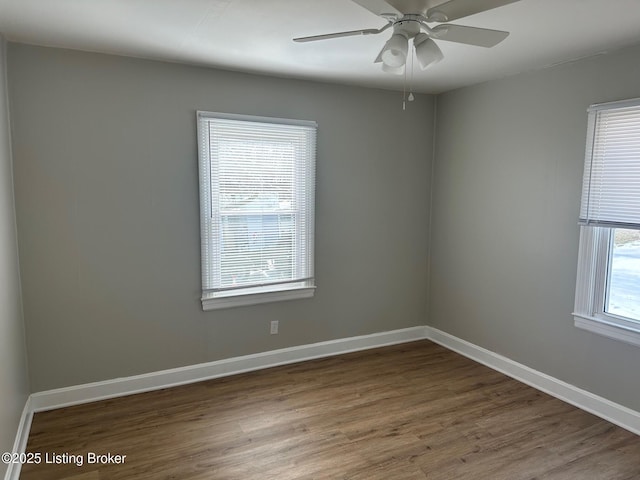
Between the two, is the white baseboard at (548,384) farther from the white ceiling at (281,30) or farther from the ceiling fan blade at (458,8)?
the ceiling fan blade at (458,8)

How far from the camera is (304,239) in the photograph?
12.2ft

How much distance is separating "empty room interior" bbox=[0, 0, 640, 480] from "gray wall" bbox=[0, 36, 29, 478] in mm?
32

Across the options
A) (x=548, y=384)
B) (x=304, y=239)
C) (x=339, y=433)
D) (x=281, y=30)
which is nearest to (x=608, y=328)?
(x=548, y=384)

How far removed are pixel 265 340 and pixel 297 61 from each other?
7.38 ft

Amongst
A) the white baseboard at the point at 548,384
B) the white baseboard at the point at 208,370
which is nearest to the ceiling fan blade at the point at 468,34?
the white baseboard at the point at 548,384

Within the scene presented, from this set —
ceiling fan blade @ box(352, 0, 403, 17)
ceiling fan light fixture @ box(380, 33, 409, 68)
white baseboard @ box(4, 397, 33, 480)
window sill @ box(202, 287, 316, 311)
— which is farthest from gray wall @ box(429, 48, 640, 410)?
white baseboard @ box(4, 397, 33, 480)

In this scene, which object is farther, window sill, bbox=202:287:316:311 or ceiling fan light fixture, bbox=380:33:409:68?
window sill, bbox=202:287:316:311

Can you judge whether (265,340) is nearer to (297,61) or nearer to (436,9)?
(297,61)

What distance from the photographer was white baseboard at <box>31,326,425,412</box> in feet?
9.79

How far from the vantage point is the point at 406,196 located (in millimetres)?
4199

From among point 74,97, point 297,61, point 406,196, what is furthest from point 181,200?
point 406,196

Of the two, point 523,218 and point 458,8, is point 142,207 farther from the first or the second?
point 523,218

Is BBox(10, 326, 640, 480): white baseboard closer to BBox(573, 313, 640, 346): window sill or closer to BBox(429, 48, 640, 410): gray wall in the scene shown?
BBox(429, 48, 640, 410): gray wall

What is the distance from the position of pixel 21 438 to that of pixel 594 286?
377 cm
